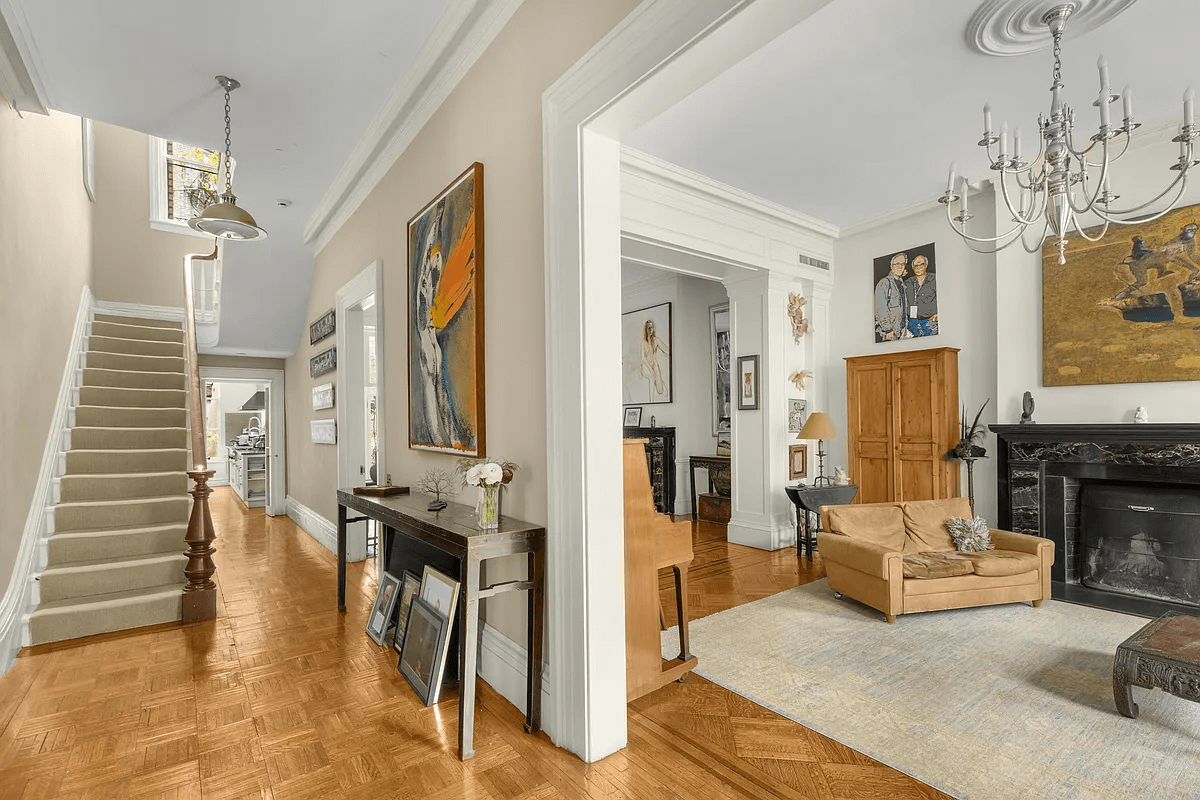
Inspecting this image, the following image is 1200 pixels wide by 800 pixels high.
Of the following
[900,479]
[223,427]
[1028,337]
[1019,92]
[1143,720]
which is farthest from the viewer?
[223,427]

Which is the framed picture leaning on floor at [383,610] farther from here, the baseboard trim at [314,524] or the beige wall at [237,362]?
the beige wall at [237,362]

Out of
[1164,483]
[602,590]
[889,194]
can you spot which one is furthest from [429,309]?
[1164,483]

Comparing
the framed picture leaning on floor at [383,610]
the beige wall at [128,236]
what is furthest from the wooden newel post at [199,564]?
the beige wall at [128,236]

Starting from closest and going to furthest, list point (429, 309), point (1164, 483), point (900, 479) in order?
point (429, 309) → point (1164, 483) → point (900, 479)

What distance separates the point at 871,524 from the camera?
14.5ft

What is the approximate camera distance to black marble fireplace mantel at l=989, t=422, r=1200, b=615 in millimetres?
4062

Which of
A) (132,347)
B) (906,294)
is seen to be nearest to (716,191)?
(906,294)

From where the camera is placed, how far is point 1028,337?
4934 millimetres

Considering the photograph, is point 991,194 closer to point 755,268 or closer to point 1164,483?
point 755,268

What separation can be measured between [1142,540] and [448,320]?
17.4 feet

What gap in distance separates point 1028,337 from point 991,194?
4.66ft

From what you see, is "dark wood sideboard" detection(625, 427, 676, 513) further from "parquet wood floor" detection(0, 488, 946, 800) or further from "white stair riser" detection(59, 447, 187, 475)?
"white stair riser" detection(59, 447, 187, 475)

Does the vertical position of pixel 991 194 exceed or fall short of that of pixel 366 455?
it exceeds it

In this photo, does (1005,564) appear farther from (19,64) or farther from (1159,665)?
(19,64)
